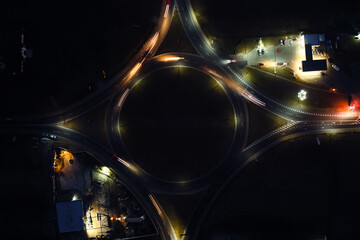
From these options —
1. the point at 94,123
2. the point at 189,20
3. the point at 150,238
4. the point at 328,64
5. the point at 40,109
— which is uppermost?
the point at 189,20

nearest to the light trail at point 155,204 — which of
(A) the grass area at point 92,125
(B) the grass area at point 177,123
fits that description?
(B) the grass area at point 177,123

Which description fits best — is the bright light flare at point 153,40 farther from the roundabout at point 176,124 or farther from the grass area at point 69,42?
the roundabout at point 176,124

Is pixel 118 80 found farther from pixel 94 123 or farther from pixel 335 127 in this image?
pixel 335 127

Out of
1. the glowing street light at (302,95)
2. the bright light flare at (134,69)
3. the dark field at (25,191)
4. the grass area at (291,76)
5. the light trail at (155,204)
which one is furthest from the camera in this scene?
the grass area at (291,76)

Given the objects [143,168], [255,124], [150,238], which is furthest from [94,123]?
[255,124]

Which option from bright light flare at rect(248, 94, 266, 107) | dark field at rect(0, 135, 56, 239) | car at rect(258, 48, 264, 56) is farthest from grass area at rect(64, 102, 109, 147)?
car at rect(258, 48, 264, 56)

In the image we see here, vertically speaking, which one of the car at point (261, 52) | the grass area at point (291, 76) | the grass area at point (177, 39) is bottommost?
the grass area at point (291, 76)
